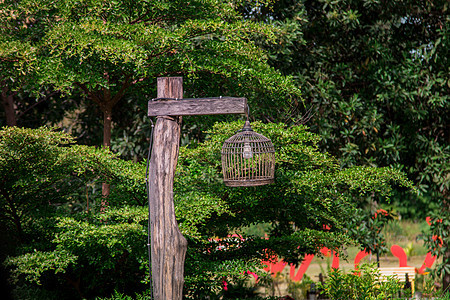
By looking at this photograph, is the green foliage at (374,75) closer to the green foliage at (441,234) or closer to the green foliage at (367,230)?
the green foliage at (441,234)

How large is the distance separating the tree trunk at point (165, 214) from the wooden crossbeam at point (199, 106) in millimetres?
101

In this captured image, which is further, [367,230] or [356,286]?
[367,230]

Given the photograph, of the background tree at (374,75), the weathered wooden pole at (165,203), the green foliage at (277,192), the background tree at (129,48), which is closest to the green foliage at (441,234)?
the background tree at (374,75)

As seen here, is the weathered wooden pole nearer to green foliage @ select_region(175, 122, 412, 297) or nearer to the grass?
green foliage @ select_region(175, 122, 412, 297)

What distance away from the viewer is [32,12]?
23.6ft

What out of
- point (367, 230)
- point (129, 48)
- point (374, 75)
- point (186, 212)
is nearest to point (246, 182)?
point (186, 212)

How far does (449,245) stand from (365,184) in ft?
11.1

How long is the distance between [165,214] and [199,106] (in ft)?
3.58

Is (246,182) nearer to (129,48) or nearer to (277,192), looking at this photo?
(277,192)

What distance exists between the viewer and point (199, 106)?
457cm

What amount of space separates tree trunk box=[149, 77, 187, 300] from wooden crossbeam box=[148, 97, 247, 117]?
0.10m

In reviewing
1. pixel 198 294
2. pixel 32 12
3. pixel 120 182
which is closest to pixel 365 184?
→ pixel 198 294

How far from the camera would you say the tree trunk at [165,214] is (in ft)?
15.5

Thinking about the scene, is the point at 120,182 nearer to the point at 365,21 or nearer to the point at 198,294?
the point at 198,294
